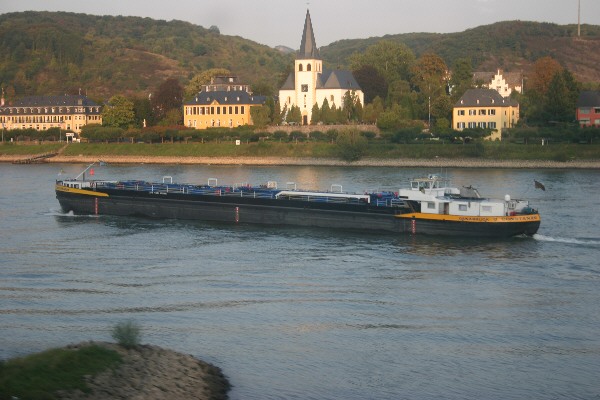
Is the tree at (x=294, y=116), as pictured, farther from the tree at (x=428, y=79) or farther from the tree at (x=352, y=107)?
the tree at (x=428, y=79)

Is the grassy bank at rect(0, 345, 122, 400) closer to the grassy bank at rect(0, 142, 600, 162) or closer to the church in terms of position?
the grassy bank at rect(0, 142, 600, 162)

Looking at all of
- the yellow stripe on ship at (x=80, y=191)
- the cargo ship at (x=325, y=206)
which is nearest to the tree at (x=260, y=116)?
the cargo ship at (x=325, y=206)

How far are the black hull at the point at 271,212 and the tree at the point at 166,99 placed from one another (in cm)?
6530

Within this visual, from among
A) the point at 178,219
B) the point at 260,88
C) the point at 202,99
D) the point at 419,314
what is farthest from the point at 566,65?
the point at 419,314

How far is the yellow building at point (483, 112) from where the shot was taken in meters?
89.5

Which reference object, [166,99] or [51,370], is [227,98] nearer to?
[166,99]

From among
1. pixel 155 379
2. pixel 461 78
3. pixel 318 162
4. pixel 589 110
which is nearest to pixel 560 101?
pixel 589 110

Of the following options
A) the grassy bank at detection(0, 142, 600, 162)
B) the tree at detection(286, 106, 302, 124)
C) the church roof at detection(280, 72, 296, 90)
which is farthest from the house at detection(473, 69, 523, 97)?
the grassy bank at detection(0, 142, 600, 162)

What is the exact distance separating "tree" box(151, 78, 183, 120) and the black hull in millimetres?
65298

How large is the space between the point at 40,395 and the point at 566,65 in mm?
195502

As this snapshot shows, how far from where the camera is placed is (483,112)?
297 ft

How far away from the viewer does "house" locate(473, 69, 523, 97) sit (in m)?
112

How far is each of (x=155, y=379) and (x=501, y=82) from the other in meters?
101

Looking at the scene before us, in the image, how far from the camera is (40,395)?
1571cm
